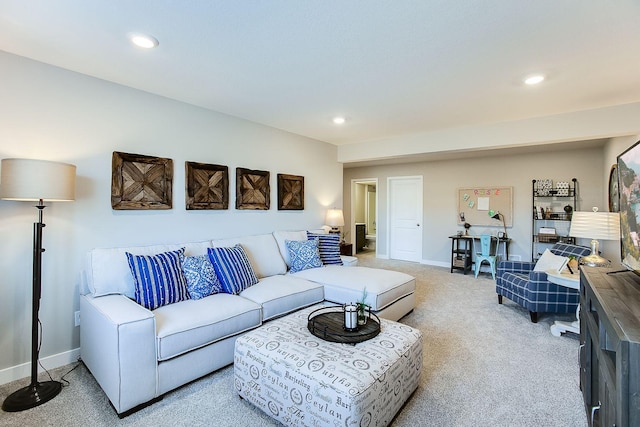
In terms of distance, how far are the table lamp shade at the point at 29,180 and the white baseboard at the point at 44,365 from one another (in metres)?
1.29

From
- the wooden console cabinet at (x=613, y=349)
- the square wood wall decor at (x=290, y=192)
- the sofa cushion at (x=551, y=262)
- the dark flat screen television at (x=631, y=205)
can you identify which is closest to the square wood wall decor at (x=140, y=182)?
the square wood wall decor at (x=290, y=192)

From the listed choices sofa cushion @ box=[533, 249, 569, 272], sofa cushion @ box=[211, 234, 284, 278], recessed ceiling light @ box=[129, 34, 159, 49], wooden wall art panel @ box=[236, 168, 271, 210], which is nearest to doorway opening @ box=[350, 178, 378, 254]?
wooden wall art panel @ box=[236, 168, 271, 210]

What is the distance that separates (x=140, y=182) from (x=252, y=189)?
4.32 ft

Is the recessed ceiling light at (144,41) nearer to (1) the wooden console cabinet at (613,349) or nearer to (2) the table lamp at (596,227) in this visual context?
(1) the wooden console cabinet at (613,349)

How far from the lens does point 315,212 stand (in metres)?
4.89

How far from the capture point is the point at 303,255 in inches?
147

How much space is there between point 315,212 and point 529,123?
3.04 m

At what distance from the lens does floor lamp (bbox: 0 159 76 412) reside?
1.94m

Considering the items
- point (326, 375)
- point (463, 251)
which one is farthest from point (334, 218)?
point (326, 375)

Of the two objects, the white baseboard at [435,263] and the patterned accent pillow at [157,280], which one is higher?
the patterned accent pillow at [157,280]

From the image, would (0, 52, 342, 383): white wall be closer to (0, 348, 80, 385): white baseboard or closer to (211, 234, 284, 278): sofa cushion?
(0, 348, 80, 385): white baseboard

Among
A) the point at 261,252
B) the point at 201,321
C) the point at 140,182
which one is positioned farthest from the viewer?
the point at 261,252

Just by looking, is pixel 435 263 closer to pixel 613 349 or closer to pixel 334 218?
pixel 334 218

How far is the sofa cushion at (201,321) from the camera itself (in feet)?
6.61
